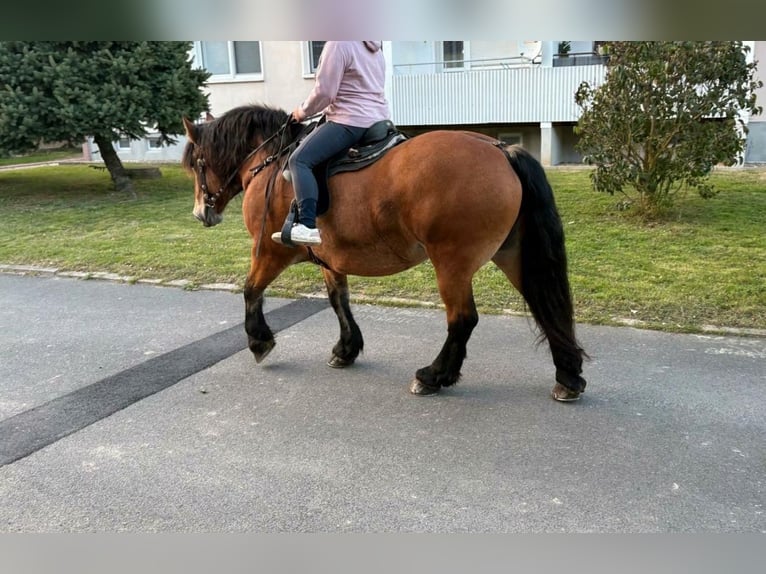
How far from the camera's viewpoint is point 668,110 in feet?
27.0

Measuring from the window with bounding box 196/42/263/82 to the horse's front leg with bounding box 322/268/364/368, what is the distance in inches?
613

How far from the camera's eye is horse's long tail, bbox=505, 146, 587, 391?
12.3 ft

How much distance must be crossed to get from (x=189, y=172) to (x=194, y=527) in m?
2.99

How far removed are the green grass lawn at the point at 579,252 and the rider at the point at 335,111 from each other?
2.47 m

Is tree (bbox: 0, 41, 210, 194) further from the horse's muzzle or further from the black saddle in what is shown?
the black saddle

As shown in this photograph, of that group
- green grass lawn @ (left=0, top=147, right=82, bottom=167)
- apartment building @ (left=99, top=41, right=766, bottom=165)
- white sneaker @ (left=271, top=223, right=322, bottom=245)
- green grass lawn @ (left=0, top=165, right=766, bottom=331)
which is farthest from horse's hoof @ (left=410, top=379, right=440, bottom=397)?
green grass lawn @ (left=0, top=147, right=82, bottom=167)

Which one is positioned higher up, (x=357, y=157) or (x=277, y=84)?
(x=277, y=84)

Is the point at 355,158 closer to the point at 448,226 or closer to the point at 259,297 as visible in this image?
the point at 448,226

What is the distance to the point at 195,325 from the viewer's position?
5.75 metres

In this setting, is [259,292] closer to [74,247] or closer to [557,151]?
[74,247]

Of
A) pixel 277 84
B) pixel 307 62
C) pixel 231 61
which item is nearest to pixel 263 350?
pixel 307 62

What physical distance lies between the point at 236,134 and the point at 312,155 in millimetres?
1037

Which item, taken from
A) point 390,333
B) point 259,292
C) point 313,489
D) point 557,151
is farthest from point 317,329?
point 557,151

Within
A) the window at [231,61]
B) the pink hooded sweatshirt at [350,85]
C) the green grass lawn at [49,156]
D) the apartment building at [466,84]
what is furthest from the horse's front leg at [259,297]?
the green grass lawn at [49,156]
